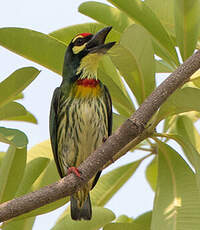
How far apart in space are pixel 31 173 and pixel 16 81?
611 millimetres

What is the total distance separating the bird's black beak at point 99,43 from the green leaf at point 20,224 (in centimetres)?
121

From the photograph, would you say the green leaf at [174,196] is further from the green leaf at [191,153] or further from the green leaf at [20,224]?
the green leaf at [20,224]

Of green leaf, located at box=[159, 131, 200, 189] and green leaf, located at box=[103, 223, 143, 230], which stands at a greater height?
green leaf, located at box=[159, 131, 200, 189]

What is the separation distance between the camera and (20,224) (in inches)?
119

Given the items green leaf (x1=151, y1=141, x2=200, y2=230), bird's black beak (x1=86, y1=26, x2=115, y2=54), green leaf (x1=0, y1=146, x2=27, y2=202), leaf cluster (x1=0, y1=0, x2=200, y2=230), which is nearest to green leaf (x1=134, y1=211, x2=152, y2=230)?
leaf cluster (x1=0, y1=0, x2=200, y2=230)

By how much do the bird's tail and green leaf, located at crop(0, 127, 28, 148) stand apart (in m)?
0.79

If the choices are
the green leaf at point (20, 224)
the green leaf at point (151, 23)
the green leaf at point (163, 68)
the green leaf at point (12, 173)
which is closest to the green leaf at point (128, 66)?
the green leaf at point (151, 23)

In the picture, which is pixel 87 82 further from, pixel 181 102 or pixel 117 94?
pixel 181 102

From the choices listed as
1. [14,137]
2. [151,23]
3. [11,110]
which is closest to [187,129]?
[151,23]

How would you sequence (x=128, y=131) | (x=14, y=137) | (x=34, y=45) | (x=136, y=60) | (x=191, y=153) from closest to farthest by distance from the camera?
(x=128, y=131) < (x=14, y=137) < (x=191, y=153) < (x=136, y=60) < (x=34, y=45)

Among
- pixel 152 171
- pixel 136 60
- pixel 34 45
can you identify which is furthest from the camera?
pixel 152 171

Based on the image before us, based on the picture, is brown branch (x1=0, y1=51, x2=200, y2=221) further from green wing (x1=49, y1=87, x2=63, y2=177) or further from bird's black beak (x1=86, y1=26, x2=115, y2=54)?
green wing (x1=49, y1=87, x2=63, y2=177)

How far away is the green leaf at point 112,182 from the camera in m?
3.47

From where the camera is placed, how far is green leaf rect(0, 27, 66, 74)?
2934 millimetres
